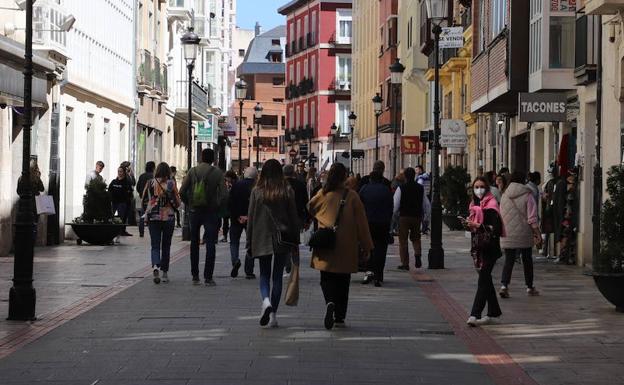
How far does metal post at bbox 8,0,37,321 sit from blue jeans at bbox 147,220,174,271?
549cm

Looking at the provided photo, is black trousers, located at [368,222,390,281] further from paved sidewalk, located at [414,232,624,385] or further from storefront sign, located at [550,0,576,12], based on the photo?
storefront sign, located at [550,0,576,12]

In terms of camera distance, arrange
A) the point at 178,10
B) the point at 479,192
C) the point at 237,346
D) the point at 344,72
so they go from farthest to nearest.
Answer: the point at 344,72
the point at 178,10
the point at 479,192
the point at 237,346

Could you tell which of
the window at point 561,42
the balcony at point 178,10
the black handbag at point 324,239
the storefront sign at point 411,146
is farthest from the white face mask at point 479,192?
the balcony at point 178,10

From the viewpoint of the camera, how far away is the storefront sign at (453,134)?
35.5 metres

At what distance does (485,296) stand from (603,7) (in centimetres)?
836

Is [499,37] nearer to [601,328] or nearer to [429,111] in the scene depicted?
[601,328]

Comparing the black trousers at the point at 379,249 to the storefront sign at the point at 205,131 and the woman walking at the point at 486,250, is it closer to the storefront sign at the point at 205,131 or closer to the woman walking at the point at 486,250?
the woman walking at the point at 486,250

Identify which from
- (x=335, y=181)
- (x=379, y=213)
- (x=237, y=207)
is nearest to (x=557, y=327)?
(x=335, y=181)

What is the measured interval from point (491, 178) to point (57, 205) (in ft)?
29.7

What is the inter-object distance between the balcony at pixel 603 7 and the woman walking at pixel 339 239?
8.14m

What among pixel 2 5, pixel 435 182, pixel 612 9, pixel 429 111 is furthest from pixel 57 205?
pixel 429 111

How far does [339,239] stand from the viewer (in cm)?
1513

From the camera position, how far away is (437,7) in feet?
85.0

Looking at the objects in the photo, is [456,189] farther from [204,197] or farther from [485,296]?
[485,296]
